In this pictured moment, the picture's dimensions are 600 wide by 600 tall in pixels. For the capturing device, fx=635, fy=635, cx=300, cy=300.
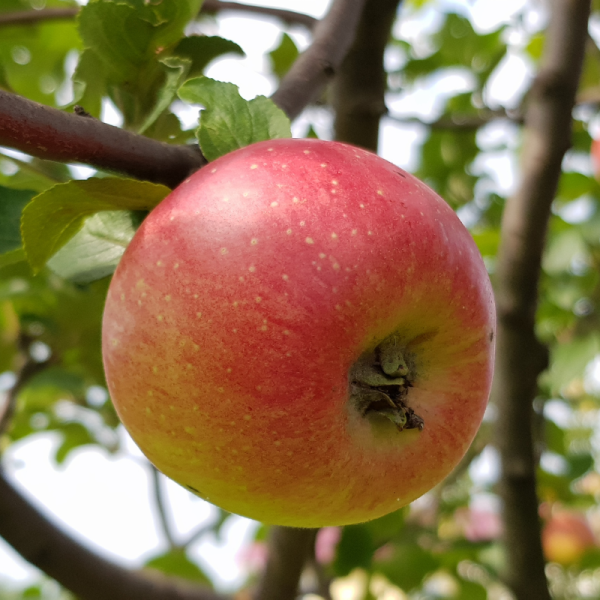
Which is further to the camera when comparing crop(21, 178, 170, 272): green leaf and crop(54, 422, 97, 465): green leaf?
crop(54, 422, 97, 465): green leaf

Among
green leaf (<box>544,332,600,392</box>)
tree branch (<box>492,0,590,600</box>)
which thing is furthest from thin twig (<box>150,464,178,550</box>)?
green leaf (<box>544,332,600,392</box>)

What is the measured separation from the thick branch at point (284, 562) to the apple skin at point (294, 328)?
310 mm

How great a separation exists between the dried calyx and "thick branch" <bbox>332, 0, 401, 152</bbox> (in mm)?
454

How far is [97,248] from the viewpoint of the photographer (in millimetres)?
544

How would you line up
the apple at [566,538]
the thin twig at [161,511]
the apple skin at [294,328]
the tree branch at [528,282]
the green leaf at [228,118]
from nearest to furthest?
the apple skin at [294,328] < the green leaf at [228,118] < the tree branch at [528,282] < the thin twig at [161,511] < the apple at [566,538]

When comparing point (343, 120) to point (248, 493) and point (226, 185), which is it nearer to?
point (226, 185)

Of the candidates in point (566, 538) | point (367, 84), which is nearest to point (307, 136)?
point (367, 84)

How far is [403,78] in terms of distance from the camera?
150 cm

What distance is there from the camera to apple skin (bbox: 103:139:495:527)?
37 centimetres

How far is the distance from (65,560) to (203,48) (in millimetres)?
606

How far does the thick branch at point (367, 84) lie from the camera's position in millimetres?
812

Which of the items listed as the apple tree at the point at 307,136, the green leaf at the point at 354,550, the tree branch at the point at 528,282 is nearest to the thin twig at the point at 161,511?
the apple tree at the point at 307,136

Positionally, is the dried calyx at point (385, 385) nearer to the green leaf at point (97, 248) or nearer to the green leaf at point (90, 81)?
the green leaf at point (97, 248)

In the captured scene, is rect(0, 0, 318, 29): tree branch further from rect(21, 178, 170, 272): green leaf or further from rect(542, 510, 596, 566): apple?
rect(542, 510, 596, 566): apple
